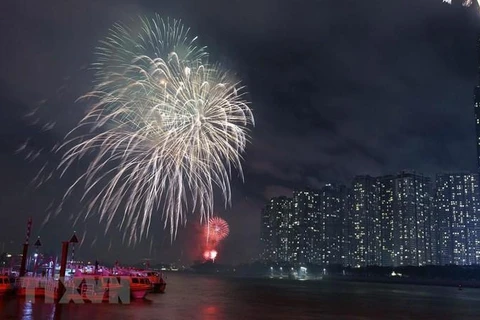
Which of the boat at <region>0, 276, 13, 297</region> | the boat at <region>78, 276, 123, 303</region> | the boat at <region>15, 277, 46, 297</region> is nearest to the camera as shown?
the boat at <region>0, 276, 13, 297</region>

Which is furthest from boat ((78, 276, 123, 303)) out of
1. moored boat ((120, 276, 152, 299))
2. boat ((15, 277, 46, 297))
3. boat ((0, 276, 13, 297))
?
boat ((0, 276, 13, 297))

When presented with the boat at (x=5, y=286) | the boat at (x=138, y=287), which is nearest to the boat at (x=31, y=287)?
the boat at (x=5, y=286)

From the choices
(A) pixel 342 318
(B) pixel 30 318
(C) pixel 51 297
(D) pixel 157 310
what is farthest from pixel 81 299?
(A) pixel 342 318

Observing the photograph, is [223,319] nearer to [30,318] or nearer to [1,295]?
[30,318]

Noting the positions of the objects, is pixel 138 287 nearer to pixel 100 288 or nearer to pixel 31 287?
pixel 100 288

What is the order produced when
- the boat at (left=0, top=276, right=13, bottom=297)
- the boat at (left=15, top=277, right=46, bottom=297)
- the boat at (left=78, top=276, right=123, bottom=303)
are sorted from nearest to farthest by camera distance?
the boat at (left=0, top=276, right=13, bottom=297), the boat at (left=15, top=277, right=46, bottom=297), the boat at (left=78, top=276, right=123, bottom=303)

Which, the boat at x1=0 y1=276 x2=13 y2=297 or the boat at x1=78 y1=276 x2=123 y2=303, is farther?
the boat at x1=78 y1=276 x2=123 y2=303

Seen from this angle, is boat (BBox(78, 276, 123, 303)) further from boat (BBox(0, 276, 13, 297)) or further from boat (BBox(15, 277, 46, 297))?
boat (BBox(0, 276, 13, 297))

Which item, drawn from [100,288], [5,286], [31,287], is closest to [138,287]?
[100,288]
